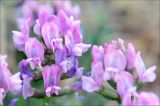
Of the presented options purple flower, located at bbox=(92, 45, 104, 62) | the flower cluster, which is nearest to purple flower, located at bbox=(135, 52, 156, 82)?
the flower cluster

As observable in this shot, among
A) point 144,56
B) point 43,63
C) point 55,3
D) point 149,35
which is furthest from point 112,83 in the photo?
point 149,35

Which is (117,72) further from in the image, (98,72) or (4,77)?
(4,77)

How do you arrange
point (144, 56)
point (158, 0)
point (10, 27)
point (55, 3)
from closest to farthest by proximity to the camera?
point (55, 3) < point (10, 27) < point (144, 56) < point (158, 0)

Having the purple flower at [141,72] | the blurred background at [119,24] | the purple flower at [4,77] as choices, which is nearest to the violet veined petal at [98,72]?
the purple flower at [141,72]

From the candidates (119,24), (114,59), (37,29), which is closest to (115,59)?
(114,59)

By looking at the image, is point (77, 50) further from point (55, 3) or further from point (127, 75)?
point (55, 3)

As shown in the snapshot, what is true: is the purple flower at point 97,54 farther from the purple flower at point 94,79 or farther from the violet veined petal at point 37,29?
the violet veined petal at point 37,29
